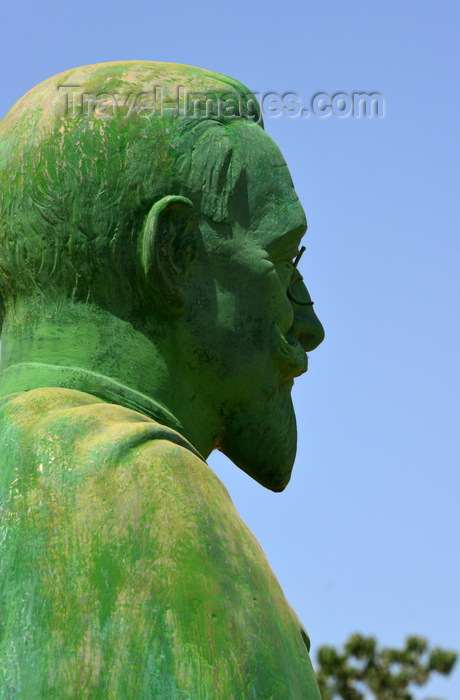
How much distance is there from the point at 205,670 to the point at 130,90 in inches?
76.4

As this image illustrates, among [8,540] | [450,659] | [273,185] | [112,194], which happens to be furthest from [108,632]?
[450,659]

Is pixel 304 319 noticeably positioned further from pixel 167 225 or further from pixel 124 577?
pixel 124 577

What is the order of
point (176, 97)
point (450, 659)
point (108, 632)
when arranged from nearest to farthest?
point (108, 632), point (176, 97), point (450, 659)

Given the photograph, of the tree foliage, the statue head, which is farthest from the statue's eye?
the tree foliage

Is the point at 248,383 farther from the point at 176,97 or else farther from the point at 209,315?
the point at 176,97

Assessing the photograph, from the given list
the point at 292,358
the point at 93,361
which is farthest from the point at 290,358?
the point at 93,361

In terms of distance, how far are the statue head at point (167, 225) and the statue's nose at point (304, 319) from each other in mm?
78

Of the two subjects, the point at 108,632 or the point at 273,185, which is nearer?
the point at 108,632

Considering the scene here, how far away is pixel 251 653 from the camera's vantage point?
11.5 feet

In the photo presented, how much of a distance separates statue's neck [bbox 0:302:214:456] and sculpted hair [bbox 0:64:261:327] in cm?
7

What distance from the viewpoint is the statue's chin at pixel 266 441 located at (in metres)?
4.50

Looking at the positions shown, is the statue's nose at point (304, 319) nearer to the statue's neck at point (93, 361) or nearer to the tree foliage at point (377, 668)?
the statue's neck at point (93, 361)

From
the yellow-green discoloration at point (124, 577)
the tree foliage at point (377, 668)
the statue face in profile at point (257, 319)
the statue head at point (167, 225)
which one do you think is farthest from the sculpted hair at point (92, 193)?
the tree foliage at point (377, 668)

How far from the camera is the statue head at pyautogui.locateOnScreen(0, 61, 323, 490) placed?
4.17 meters
